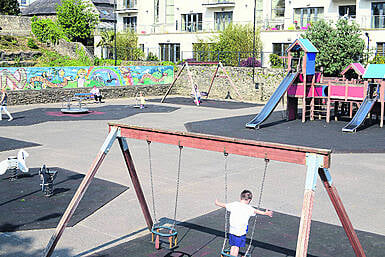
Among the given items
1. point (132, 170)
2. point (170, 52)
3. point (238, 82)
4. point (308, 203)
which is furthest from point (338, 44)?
point (308, 203)

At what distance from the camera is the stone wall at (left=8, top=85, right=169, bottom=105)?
3241cm

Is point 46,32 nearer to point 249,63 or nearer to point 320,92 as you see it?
point 249,63

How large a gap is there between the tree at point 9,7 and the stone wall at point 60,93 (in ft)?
144

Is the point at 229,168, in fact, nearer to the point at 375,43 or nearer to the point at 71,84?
the point at 71,84

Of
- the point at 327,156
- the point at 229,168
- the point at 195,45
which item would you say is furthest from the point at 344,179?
the point at 195,45

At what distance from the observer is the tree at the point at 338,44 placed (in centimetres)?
3553

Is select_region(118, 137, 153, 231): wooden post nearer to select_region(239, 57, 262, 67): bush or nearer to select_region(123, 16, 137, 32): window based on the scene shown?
select_region(239, 57, 262, 67): bush

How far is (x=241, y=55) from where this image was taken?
1747 inches

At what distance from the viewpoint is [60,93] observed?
1358 inches

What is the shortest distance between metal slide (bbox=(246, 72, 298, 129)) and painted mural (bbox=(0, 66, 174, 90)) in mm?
15996

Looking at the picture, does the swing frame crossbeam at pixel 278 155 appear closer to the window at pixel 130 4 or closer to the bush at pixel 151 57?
the bush at pixel 151 57

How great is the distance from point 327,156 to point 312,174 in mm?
313

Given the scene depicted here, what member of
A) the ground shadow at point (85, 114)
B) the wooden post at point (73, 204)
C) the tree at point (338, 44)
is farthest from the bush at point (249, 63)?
the wooden post at point (73, 204)

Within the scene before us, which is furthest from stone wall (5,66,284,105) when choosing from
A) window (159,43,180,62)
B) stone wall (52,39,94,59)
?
stone wall (52,39,94,59)
